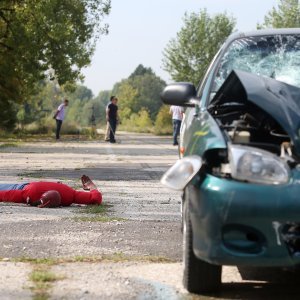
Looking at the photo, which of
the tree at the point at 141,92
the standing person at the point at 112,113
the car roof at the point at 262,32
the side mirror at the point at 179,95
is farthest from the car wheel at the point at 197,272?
the tree at the point at 141,92

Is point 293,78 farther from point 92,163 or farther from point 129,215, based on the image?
point 92,163

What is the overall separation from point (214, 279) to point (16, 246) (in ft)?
6.39

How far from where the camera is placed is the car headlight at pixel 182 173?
4.08m

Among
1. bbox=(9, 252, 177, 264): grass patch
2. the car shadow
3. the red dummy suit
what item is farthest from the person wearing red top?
the car shadow

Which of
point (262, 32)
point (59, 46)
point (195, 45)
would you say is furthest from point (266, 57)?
point (195, 45)

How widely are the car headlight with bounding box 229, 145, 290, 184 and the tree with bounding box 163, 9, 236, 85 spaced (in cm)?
6959

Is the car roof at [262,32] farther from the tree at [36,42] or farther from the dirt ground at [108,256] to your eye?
the tree at [36,42]

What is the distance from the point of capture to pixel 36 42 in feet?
Result: 102

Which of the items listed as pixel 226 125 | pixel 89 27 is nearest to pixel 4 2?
pixel 89 27

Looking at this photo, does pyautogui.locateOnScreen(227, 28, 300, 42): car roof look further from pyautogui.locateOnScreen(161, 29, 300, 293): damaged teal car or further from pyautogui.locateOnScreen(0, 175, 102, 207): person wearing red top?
pyautogui.locateOnScreen(0, 175, 102, 207): person wearing red top

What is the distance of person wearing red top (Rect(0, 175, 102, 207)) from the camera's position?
25.5 feet

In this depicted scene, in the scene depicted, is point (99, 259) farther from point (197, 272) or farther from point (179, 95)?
point (179, 95)

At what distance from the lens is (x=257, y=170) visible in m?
3.93

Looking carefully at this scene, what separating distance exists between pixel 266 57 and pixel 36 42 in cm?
2612
